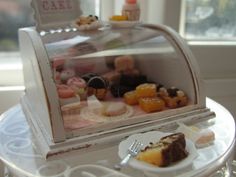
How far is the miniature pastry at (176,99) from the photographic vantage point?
35.5 inches

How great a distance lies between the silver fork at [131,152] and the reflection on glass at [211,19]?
767 mm

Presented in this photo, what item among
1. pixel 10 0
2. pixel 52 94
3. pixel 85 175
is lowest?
pixel 85 175

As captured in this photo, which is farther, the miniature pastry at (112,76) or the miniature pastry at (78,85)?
the miniature pastry at (112,76)

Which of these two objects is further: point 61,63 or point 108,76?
point 108,76

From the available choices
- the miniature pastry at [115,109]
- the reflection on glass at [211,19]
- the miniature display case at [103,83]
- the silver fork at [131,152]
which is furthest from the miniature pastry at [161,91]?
the reflection on glass at [211,19]

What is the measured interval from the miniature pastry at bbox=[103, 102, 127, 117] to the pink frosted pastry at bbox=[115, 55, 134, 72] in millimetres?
155

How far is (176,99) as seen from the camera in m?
0.91

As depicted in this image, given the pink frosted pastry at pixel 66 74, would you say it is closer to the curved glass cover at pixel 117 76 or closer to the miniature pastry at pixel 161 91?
the curved glass cover at pixel 117 76

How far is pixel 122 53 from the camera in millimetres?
992

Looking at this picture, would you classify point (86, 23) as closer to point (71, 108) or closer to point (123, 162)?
point (71, 108)

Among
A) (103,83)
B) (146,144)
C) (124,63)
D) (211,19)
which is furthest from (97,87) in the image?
(211,19)

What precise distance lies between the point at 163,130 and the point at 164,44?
0.26 metres

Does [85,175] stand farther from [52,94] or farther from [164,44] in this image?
[164,44]

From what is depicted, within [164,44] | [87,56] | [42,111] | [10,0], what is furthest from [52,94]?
[10,0]
